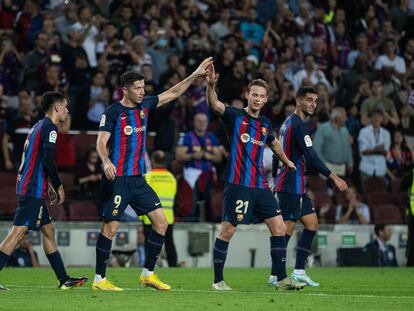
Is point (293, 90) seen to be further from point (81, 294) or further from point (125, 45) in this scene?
point (81, 294)

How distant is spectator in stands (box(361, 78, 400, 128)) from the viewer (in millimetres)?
25078

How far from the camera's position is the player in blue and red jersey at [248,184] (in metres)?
13.9

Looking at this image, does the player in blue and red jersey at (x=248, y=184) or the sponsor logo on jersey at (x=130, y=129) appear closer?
the sponsor logo on jersey at (x=130, y=129)

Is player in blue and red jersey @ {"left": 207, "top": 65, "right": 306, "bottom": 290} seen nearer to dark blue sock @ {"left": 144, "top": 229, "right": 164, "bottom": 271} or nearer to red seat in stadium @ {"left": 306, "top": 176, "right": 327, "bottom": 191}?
dark blue sock @ {"left": 144, "top": 229, "right": 164, "bottom": 271}

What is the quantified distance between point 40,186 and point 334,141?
35.6 feet

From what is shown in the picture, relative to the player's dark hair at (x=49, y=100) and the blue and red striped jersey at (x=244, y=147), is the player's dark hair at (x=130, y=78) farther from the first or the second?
the blue and red striped jersey at (x=244, y=147)

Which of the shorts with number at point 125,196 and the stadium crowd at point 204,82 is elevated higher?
the stadium crowd at point 204,82

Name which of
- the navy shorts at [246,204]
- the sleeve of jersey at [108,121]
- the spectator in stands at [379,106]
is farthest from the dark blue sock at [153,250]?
the spectator in stands at [379,106]

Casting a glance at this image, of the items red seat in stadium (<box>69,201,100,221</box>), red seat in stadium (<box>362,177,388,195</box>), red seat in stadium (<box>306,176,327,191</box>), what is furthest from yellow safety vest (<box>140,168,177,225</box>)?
red seat in stadium (<box>362,177,388,195</box>)

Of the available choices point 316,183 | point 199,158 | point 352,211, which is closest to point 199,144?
point 199,158

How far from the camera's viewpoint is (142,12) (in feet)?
82.9

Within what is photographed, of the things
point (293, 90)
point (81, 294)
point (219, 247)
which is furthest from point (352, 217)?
point (81, 294)

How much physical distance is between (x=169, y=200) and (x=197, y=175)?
213 centimetres

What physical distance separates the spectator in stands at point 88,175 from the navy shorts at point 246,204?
7.80 metres
